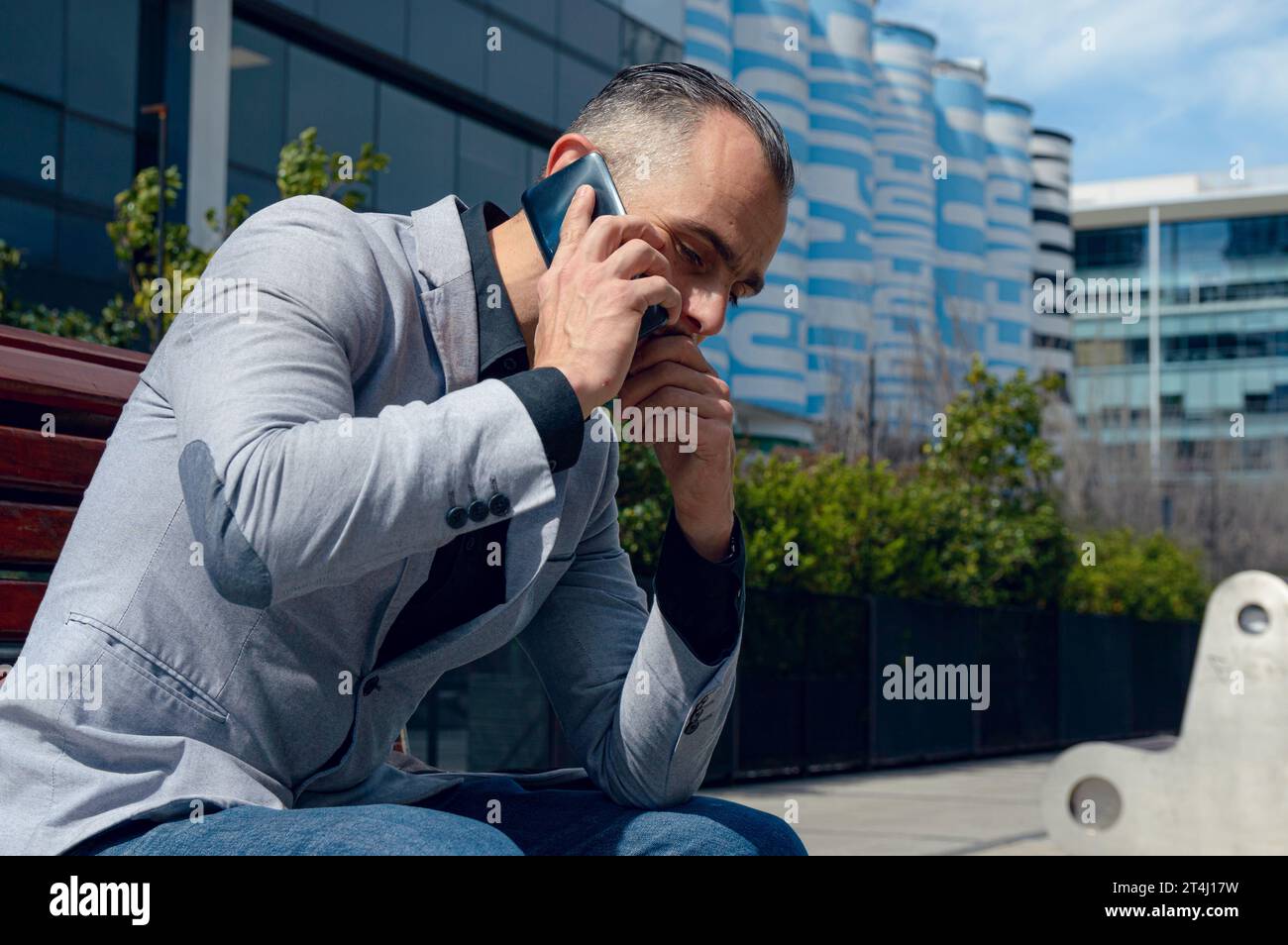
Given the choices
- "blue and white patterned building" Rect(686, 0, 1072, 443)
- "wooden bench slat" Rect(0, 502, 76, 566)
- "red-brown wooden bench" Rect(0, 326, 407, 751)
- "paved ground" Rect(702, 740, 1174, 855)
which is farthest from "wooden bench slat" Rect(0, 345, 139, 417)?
"blue and white patterned building" Rect(686, 0, 1072, 443)

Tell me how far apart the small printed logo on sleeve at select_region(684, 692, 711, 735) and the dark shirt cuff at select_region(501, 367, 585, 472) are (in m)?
0.64

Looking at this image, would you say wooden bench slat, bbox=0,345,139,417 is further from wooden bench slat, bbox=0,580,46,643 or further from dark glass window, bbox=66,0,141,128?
dark glass window, bbox=66,0,141,128

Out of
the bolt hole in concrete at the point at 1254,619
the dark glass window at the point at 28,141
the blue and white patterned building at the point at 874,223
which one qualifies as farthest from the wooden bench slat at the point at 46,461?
the blue and white patterned building at the point at 874,223

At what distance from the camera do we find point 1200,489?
40969mm

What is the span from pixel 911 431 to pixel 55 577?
2998 cm

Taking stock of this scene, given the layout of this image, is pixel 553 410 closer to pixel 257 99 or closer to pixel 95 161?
→ pixel 95 161

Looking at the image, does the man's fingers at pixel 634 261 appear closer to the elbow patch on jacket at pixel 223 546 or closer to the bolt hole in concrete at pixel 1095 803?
the elbow patch on jacket at pixel 223 546

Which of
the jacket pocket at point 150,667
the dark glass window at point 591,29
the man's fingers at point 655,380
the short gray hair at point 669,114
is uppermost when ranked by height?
the dark glass window at point 591,29

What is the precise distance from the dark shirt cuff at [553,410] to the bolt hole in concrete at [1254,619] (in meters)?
7.48

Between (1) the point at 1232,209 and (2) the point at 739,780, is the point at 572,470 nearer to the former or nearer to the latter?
(2) the point at 739,780

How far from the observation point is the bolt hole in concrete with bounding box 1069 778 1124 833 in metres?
8.80

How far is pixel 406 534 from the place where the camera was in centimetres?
160

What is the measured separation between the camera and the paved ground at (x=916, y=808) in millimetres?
8578
